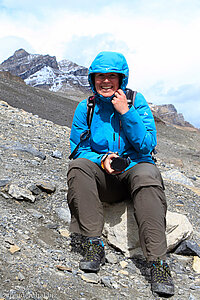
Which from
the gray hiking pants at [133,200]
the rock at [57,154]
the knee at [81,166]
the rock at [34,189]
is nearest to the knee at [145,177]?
the gray hiking pants at [133,200]

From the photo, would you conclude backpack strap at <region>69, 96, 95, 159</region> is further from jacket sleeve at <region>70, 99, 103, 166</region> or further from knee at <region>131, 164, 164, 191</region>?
knee at <region>131, 164, 164, 191</region>

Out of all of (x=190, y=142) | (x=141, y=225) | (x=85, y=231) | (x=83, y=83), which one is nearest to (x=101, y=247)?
(x=85, y=231)

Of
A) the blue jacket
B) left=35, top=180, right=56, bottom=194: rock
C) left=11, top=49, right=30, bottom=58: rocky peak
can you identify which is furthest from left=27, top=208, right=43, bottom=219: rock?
left=11, top=49, right=30, bottom=58: rocky peak

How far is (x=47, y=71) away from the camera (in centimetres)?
10488

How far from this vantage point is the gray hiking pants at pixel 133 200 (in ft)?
9.14

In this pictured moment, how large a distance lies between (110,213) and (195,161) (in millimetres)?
14105

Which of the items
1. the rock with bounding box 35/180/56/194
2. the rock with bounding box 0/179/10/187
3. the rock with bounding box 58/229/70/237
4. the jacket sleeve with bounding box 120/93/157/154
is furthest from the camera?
the rock with bounding box 35/180/56/194

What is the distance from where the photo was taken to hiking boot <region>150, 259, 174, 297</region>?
2613 mm

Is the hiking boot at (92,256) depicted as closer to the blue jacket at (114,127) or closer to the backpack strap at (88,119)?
the blue jacket at (114,127)

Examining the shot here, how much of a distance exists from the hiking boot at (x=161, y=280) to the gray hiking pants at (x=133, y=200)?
67mm

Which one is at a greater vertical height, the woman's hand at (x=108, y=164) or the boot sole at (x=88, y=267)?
the woman's hand at (x=108, y=164)

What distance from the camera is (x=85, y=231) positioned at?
297 centimetres

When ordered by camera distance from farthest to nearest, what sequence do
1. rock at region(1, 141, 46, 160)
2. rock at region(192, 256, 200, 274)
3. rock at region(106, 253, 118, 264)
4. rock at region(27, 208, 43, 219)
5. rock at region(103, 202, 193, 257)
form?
rock at region(1, 141, 46, 160) < rock at region(27, 208, 43, 219) < rock at region(103, 202, 193, 257) < rock at region(192, 256, 200, 274) < rock at region(106, 253, 118, 264)

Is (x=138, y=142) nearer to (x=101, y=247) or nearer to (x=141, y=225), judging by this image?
(x=141, y=225)
